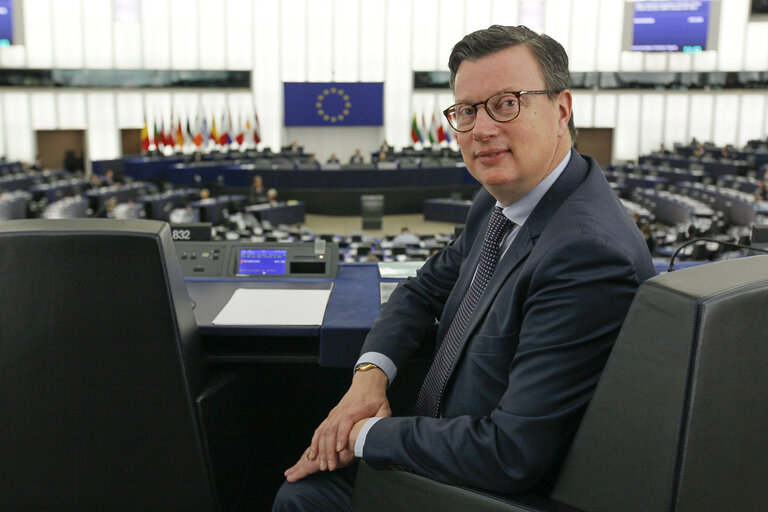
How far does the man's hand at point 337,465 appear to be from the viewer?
1.41 m

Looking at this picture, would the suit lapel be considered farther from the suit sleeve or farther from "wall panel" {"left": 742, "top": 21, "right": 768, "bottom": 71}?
"wall panel" {"left": 742, "top": 21, "right": 768, "bottom": 71}

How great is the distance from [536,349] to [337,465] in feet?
1.66

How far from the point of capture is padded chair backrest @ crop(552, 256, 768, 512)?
0.93 meters

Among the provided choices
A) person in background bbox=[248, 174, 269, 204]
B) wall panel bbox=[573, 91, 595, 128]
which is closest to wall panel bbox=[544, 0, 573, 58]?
wall panel bbox=[573, 91, 595, 128]

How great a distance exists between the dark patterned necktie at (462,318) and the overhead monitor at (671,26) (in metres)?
20.6

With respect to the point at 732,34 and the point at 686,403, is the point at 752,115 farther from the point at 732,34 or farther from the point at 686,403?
the point at 686,403

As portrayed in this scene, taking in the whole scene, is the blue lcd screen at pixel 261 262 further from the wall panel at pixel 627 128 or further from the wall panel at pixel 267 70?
the wall panel at pixel 627 128

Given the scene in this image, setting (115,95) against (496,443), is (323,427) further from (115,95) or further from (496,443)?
(115,95)

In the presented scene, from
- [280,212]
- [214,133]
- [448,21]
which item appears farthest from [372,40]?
[280,212]

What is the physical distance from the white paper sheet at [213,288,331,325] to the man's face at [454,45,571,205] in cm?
71

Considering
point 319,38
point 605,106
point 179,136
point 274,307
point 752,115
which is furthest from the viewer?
point 605,106

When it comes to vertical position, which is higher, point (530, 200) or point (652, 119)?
point (652, 119)

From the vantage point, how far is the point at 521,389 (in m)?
1.19

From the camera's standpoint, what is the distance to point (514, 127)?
55.2 inches
